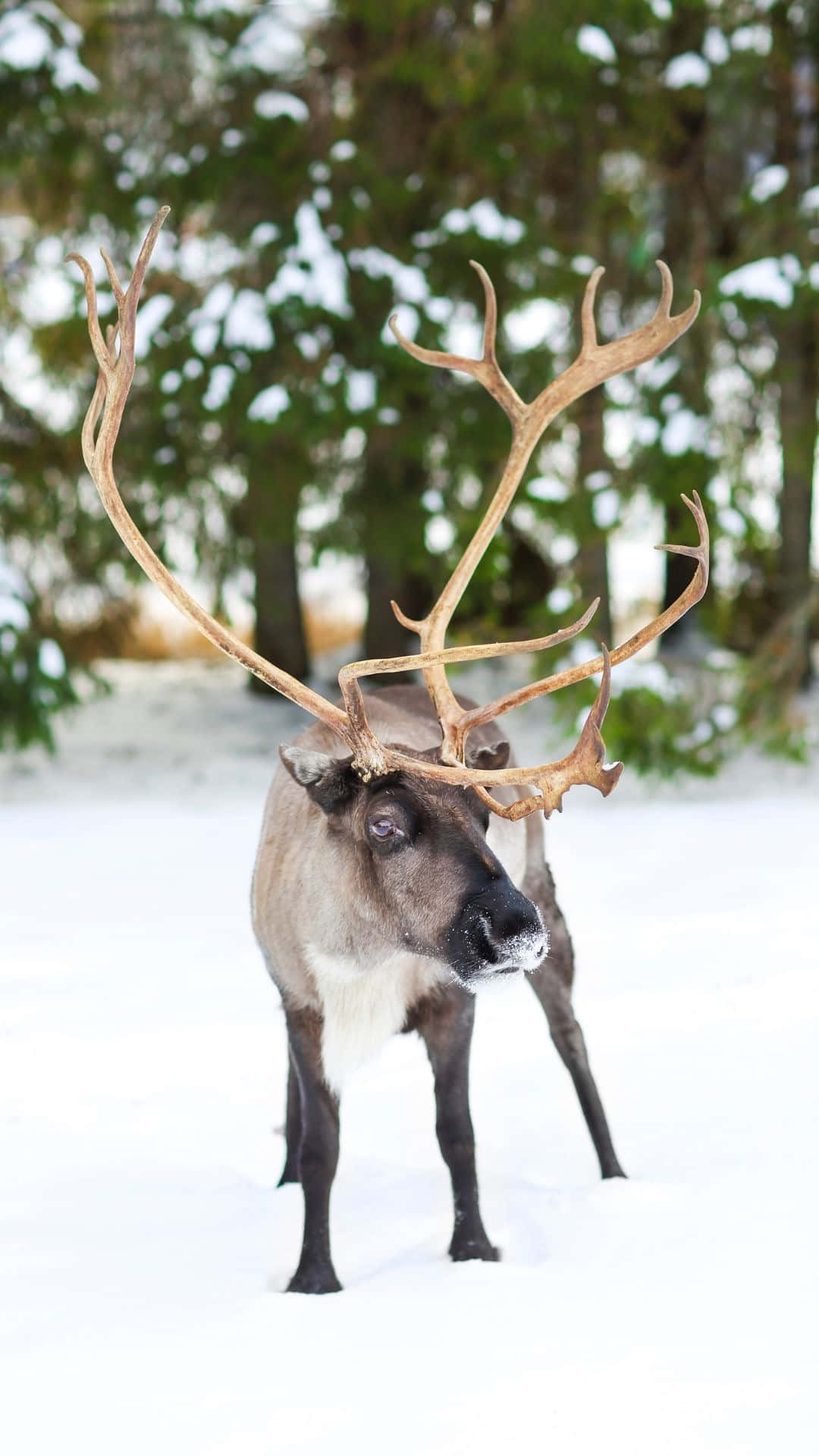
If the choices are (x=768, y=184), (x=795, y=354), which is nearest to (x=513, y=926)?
(x=768, y=184)

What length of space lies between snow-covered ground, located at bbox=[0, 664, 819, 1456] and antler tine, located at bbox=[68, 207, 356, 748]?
76cm

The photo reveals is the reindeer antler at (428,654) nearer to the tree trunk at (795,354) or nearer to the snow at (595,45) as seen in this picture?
the snow at (595,45)

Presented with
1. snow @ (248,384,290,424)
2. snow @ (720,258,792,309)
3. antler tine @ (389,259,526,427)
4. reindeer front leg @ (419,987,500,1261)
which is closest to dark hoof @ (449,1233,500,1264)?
reindeer front leg @ (419,987,500,1261)

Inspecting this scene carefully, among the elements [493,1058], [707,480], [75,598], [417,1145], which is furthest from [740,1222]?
[75,598]

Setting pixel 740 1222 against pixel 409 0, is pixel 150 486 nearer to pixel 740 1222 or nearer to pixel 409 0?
pixel 409 0

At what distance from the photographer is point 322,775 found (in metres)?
3.29

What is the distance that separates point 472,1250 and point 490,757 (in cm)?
110

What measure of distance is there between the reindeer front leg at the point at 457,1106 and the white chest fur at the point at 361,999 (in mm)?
64

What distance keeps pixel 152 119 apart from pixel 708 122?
12.5 feet

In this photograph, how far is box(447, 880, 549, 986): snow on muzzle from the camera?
118 inches

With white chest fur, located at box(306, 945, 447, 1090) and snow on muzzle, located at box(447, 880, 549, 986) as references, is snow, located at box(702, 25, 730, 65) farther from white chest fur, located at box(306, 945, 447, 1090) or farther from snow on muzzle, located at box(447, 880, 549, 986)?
snow on muzzle, located at box(447, 880, 549, 986)

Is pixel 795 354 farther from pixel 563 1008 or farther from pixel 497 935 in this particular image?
pixel 497 935

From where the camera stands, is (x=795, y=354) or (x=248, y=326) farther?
(x=795, y=354)

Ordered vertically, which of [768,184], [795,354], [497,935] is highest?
[768,184]
